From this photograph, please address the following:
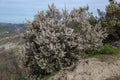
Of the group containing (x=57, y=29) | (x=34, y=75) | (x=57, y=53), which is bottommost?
(x=34, y=75)

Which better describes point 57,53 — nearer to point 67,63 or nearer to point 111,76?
point 67,63

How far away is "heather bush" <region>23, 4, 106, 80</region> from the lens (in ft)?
47.6

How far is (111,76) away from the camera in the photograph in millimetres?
12727

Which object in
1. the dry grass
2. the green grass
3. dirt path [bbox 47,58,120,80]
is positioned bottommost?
the dry grass

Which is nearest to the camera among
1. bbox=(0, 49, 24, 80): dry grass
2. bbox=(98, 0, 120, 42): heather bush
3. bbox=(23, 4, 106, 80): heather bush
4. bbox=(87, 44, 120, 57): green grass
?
bbox=(23, 4, 106, 80): heather bush

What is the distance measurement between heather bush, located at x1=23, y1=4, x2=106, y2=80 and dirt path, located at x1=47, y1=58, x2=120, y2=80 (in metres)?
0.94

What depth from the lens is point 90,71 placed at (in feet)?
43.1

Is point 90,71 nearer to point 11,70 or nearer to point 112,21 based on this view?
point 112,21

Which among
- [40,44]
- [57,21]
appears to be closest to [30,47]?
[40,44]

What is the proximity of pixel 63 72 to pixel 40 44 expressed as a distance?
1.75 m

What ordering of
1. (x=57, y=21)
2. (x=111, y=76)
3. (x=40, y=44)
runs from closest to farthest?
(x=111, y=76), (x=40, y=44), (x=57, y=21)

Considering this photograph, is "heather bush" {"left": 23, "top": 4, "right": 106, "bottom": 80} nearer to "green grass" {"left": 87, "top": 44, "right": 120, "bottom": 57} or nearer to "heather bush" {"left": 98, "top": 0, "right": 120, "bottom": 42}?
"green grass" {"left": 87, "top": 44, "right": 120, "bottom": 57}

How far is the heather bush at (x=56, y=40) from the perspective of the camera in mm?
14523

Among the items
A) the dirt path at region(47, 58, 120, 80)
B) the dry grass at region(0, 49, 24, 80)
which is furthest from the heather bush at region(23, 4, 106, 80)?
the dry grass at region(0, 49, 24, 80)
